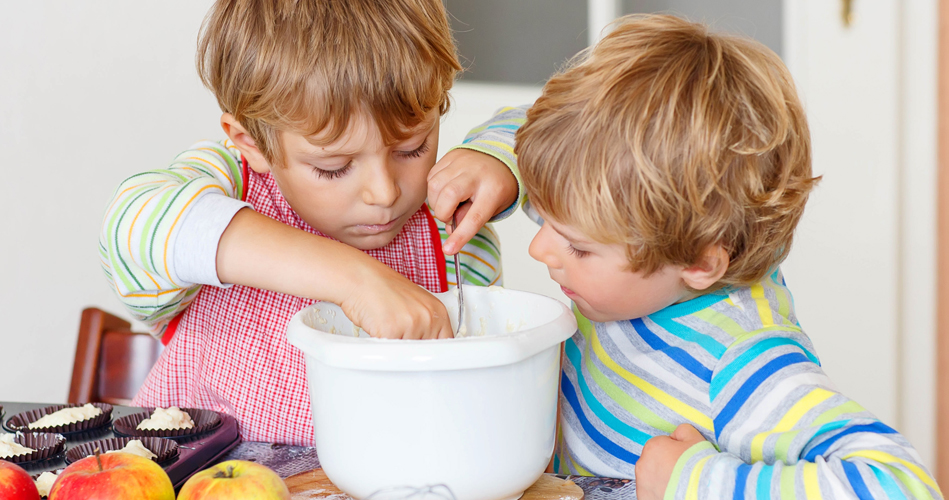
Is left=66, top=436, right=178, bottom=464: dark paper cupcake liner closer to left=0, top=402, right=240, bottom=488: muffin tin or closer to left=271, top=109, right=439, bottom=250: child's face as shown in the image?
left=0, top=402, right=240, bottom=488: muffin tin

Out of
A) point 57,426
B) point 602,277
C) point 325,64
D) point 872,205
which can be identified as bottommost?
point 872,205

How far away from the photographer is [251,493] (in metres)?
0.58

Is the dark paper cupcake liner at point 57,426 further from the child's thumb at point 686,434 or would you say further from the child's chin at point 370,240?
the child's thumb at point 686,434

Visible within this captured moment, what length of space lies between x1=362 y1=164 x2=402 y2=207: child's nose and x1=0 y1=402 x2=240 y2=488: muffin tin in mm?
284

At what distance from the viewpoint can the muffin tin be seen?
720 mm

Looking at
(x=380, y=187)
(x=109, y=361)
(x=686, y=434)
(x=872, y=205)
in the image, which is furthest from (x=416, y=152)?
(x=872, y=205)

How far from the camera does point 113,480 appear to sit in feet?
1.94

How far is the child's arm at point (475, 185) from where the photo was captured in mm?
855

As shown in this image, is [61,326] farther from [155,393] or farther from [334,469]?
[334,469]

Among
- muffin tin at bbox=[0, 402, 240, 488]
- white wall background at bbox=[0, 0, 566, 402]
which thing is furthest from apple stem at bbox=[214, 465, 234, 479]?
white wall background at bbox=[0, 0, 566, 402]

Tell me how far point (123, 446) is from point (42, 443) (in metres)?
0.08

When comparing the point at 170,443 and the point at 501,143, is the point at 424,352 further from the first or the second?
the point at 501,143

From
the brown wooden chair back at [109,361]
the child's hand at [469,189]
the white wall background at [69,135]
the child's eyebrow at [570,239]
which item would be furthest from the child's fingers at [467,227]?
the white wall background at [69,135]

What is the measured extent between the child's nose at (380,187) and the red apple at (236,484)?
13.2 inches
